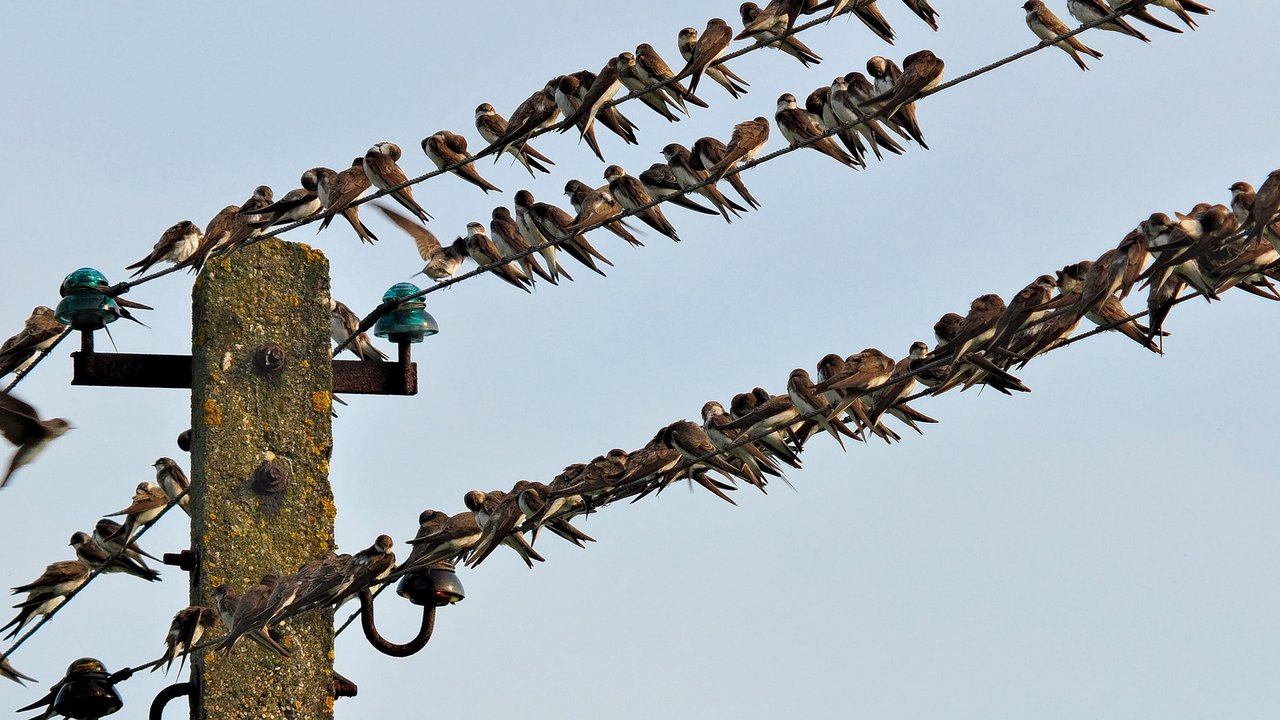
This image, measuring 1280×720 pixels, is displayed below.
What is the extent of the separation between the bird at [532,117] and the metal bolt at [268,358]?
8.77ft

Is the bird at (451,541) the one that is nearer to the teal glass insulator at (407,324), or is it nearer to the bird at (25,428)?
the teal glass insulator at (407,324)

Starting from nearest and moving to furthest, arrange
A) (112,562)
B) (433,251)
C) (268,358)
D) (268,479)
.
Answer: (268,479) → (268,358) → (112,562) → (433,251)

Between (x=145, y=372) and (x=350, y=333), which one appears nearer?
(x=145, y=372)

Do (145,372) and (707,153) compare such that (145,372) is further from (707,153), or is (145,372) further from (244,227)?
(707,153)

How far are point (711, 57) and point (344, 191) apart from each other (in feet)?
6.59

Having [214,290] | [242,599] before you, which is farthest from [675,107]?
[242,599]

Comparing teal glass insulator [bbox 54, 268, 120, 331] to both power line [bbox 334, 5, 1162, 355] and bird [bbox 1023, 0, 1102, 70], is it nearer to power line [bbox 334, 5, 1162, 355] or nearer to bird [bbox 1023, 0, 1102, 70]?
power line [bbox 334, 5, 1162, 355]

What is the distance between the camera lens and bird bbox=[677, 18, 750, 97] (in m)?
11.9

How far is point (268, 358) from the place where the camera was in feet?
30.4

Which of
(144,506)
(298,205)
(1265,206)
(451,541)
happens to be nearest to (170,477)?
(144,506)

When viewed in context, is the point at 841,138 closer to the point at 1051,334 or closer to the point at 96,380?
the point at 1051,334

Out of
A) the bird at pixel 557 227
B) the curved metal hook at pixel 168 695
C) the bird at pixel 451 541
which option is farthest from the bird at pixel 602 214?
the curved metal hook at pixel 168 695

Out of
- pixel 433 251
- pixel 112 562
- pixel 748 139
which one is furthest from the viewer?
pixel 433 251

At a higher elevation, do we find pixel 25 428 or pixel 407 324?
pixel 407 324
